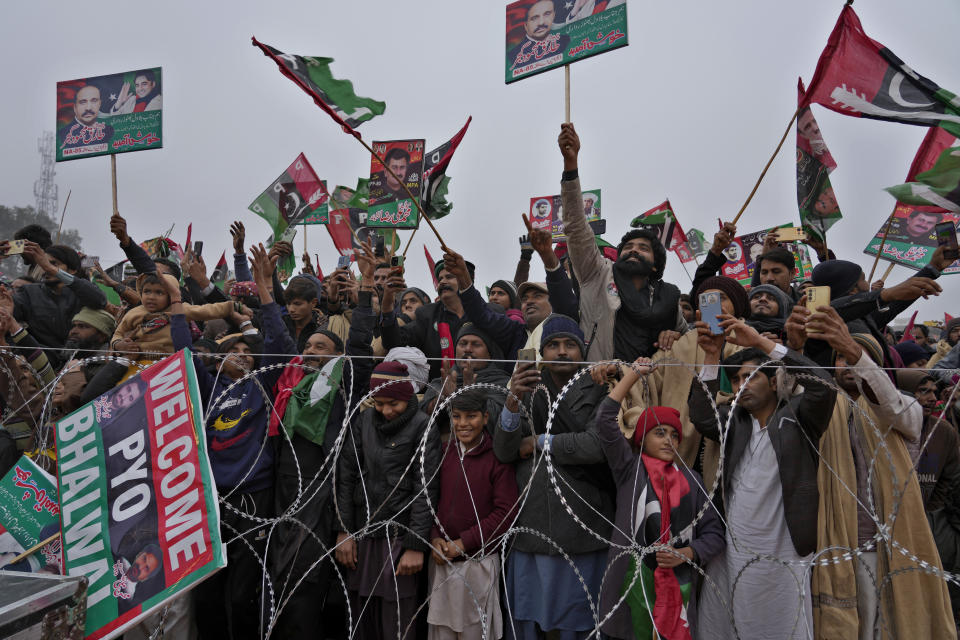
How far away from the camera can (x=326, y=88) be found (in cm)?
561

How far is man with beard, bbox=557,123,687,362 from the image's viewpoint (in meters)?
4.76

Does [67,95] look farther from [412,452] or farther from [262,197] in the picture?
[412,452]

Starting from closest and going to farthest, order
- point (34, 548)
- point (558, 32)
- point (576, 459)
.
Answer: point (34, 548)
point (576, 459)
point (558, 32)

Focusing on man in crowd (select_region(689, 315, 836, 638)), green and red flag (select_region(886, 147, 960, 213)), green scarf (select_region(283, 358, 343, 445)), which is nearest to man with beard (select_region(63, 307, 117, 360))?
green scarf (select_region(283, 358, 343, 445))

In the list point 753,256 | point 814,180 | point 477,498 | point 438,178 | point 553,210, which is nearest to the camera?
point 477,498

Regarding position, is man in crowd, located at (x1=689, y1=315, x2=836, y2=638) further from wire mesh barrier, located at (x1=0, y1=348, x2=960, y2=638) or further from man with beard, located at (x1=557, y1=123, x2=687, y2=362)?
man with beard, located at (x1=557, y1=123, x2=687, y2=362)

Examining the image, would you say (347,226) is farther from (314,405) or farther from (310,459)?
(310,459)

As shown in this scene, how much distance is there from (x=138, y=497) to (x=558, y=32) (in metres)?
5.95

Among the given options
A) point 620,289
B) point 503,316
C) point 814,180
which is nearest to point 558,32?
point 814,180

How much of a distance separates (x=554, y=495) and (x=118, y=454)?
2.55 metres

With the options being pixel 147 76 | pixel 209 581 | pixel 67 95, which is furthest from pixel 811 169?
pixel 67 95

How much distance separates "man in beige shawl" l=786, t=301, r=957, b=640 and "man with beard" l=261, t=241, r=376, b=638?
312cm

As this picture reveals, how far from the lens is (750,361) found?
370cm

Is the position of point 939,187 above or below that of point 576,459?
above
